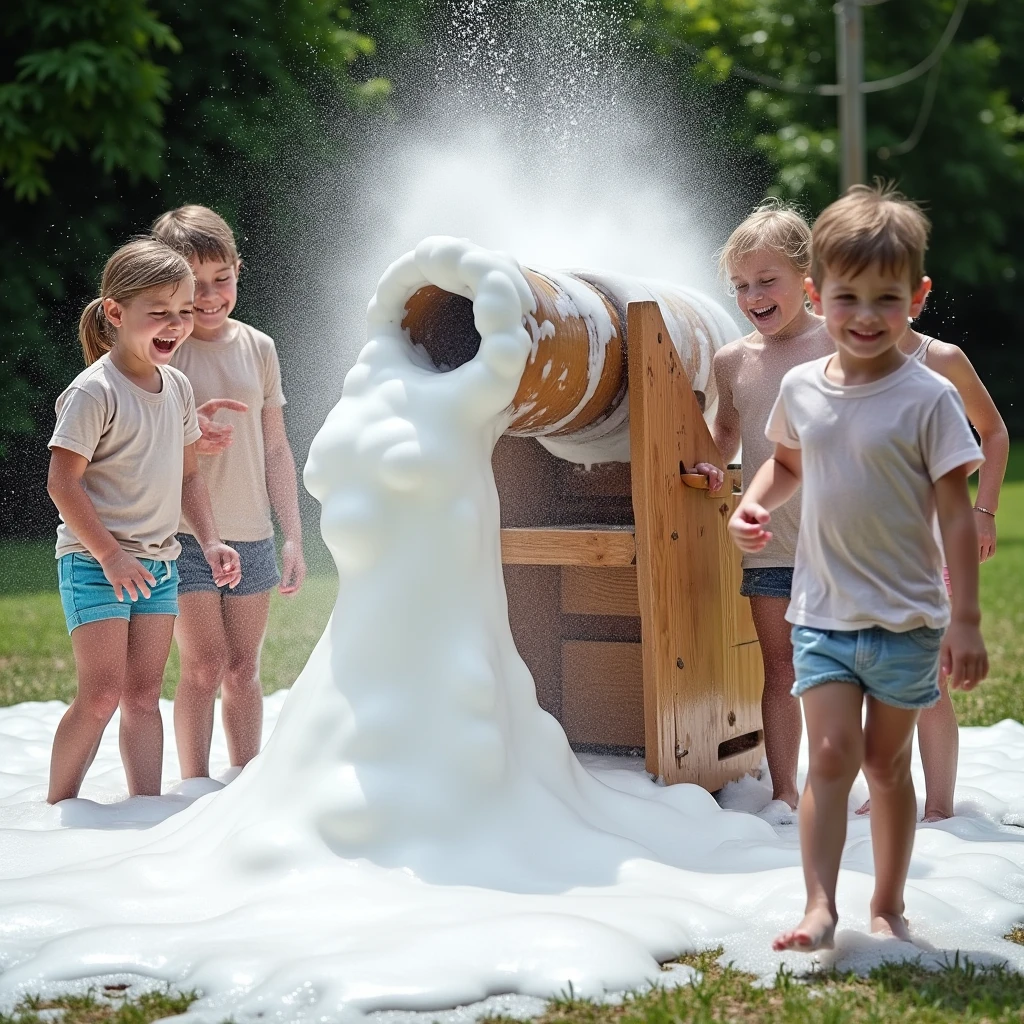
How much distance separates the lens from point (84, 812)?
3340mm

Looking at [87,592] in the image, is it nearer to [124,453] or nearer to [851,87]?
[124,453]

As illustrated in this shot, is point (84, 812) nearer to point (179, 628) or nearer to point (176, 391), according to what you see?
point (179, 628)

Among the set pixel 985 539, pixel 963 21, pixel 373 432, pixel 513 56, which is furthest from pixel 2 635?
pixel 963 21

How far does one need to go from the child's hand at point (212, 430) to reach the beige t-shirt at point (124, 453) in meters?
0.27

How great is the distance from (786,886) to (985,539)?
42.0 inches

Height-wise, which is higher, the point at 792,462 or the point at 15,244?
the point at 15,244

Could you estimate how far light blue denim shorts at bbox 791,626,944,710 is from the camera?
2359mm

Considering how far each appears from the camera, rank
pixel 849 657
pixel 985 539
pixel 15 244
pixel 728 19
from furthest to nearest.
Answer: pixel 728 19 < pixel 15 244 < pixel 985 539 < pixel 849 657

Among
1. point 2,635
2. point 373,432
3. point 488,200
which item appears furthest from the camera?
point 2,635

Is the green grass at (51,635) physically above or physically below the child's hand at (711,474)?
below

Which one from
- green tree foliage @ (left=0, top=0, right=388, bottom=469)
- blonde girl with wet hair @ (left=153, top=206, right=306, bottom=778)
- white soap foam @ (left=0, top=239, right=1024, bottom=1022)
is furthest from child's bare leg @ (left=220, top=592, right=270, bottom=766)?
green tree foliage @ (left=0, top=0, right=388, bottom=469)

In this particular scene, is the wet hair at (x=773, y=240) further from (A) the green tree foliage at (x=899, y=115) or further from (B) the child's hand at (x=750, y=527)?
(A) the green tree foliage at (x=899, y=115)

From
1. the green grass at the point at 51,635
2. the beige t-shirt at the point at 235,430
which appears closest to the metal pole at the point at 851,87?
the green grass at the point at 51,635

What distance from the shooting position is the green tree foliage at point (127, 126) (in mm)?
11430
